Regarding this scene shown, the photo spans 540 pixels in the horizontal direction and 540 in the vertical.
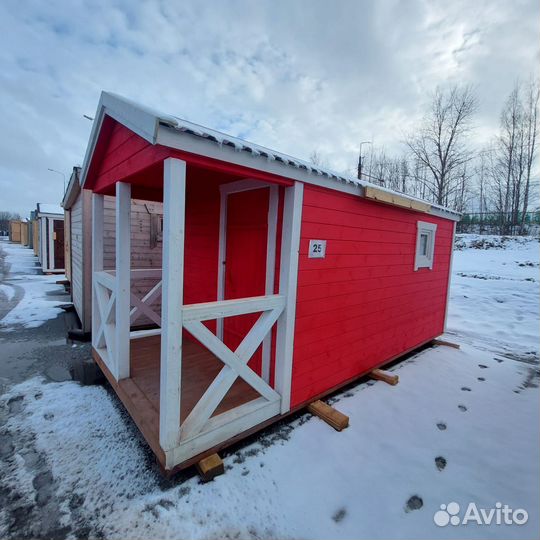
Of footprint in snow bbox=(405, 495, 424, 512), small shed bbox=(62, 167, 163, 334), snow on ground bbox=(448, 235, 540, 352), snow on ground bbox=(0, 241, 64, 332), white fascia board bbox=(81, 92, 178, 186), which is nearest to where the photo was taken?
white fascia board bbox=(81, 92, 178, 186)

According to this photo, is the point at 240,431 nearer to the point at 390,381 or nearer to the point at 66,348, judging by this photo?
→ the point at 390,381

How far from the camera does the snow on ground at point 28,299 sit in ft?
18.6

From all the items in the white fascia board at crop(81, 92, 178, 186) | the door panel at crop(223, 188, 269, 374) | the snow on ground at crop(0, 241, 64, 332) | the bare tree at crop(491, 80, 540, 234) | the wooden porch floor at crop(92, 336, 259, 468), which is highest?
the bare tree at crop(491, 80, 540, 234)

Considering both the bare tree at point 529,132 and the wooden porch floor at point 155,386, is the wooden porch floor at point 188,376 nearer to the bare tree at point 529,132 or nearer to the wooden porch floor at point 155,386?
the wooden porch floor at point 155,386

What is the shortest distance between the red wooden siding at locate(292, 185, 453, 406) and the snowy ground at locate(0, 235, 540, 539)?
1.49 ft

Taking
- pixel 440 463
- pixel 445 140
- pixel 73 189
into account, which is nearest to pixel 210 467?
pixel 440 463

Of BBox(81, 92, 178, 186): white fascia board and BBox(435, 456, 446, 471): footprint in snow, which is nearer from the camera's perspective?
BBox(81, 92, 178, 186): white fascia board

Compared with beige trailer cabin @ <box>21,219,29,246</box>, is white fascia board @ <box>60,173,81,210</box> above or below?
above

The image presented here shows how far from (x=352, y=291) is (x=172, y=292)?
218 centimetres

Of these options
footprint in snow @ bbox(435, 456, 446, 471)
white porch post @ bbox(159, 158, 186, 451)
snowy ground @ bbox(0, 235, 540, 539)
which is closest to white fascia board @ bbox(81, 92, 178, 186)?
white porch post @ bbox(159, 158, 186, 451)

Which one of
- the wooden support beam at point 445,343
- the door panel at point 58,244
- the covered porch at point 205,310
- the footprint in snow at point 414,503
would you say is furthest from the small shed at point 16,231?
the footprint in snow at point 414,503

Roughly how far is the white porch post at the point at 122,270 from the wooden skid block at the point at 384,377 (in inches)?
123

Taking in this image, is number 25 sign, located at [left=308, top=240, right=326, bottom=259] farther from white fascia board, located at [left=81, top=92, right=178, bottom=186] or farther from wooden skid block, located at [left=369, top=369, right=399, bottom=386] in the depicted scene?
wooden skid block, located at [left=369, top=369, right=399, bottom=386]

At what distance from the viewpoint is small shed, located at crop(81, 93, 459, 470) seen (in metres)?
1.98
